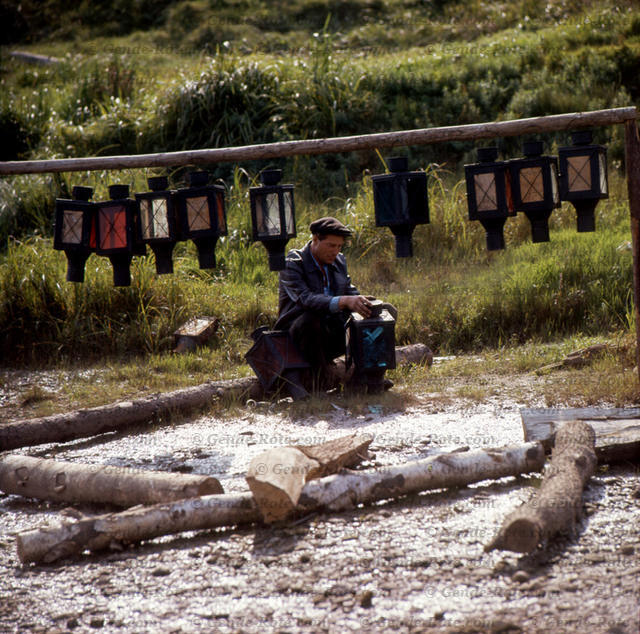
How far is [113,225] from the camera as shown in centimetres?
509

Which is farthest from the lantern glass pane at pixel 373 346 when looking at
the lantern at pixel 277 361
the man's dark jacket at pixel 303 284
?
the lantern at pixel 277 361

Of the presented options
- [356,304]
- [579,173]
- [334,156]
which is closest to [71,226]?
[356,304]

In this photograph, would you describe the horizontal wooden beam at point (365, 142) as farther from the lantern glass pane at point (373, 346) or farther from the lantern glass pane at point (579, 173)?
the lantern glass pane at point (373, 346)

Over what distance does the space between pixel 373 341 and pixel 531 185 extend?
5.90 feet

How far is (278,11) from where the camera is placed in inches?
902

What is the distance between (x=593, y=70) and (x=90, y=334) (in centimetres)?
951

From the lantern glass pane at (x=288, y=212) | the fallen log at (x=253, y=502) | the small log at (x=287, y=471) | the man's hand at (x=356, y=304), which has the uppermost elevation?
the lantern glass pane at (x=288, y=212)

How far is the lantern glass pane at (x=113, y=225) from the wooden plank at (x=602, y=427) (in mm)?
2873

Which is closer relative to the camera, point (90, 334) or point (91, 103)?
point (90, 334)

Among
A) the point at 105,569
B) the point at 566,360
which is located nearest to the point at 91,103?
the point at 566,360

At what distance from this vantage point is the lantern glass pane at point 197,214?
499cm

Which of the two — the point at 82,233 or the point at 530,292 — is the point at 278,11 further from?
Answer: the point at 82,233

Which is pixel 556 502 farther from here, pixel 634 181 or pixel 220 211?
pixel 220 211

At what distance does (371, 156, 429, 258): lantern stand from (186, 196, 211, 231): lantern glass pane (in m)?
1.12
